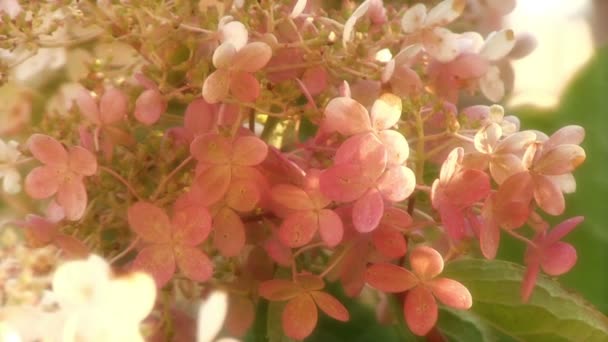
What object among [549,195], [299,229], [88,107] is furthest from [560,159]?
[88,107]

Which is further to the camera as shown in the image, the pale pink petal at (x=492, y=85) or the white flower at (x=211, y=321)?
the pale pink petal at (x=492, y=85)

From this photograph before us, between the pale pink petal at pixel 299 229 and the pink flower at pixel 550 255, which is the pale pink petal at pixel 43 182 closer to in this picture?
the pale pink petal at pixel 299 229

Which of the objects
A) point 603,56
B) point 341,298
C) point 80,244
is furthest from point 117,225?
point 603,56

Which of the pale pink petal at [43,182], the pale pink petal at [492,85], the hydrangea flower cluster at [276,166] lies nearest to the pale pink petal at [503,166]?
the hydrangea flower cluster at [276,166]

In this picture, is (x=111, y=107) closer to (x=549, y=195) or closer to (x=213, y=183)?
(x=213, y=183)

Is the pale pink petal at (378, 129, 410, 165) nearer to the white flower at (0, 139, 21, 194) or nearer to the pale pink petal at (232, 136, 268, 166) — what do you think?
the pale pink petal at (232, 136, 268, 166)

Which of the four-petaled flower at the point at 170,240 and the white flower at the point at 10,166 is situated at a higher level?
the four-petaled flower at the point at 170,240
